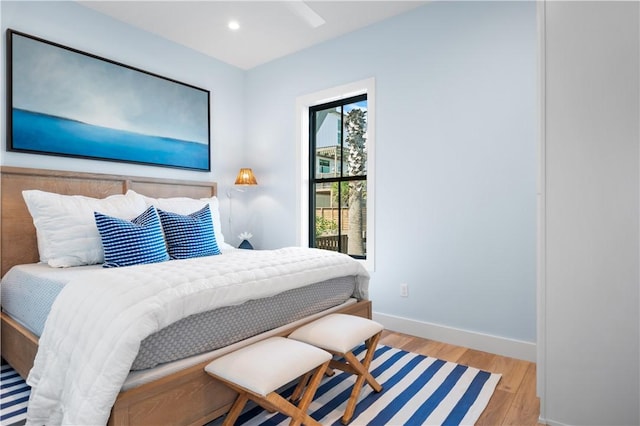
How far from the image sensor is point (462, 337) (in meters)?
2.72

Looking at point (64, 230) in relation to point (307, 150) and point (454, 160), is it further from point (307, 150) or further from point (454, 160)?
point (454, 160)

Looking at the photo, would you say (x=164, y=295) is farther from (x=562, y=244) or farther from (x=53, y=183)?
(x=53, y=183)

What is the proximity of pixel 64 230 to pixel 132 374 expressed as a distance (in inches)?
56.4

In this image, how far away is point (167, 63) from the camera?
3.48 m

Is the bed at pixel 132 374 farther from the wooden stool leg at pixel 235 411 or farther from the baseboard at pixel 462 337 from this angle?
the baseboard at pixel 462 337

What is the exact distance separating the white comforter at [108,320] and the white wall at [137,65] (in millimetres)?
1704

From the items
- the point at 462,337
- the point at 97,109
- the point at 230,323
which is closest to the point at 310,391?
the point at 230,323

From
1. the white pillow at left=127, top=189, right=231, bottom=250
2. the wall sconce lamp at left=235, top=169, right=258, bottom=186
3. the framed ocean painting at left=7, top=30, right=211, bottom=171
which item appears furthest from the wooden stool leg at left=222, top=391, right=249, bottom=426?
the wall sconce lamp at left=235, top=169, right=258, bottom=186

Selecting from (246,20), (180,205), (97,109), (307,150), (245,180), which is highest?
(246,20)

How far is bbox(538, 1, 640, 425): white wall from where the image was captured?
1.47 meters

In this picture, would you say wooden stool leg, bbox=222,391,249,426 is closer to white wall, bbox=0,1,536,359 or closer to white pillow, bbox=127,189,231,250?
white pillow, bbox=127,189,231,250

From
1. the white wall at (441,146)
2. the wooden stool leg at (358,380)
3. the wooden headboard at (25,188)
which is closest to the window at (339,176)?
the white wall at (441,146)

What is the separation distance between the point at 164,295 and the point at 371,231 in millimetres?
2131

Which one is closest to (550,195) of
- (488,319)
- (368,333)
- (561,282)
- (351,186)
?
(561,282)
